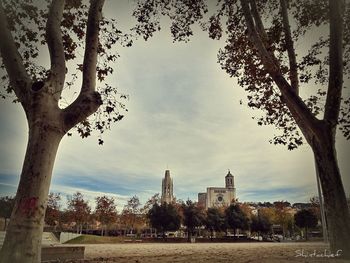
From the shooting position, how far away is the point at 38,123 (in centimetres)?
523

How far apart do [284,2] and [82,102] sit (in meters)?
8.15

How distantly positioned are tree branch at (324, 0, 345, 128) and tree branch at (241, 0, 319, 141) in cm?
53

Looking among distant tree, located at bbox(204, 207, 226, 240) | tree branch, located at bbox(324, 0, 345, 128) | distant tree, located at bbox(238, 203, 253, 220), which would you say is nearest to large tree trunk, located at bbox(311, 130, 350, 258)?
tree branch, located at bbox(324, 0, 345, 128)

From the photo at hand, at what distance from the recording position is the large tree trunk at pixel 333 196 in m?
7.81

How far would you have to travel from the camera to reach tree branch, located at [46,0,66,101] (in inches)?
227

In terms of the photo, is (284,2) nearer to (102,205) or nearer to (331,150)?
(331,150)

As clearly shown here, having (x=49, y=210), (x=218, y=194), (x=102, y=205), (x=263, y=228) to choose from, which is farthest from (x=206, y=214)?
(x=218, y=194)

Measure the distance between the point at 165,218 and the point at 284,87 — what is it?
46624mm

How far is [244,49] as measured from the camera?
12242 millimetres

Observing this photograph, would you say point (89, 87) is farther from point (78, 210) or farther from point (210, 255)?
point (78, 210)

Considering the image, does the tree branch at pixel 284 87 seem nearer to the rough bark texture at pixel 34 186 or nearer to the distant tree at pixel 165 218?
the rough bark texture at pixel 34 186

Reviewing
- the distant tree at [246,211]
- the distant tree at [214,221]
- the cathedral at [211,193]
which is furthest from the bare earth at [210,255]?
the cathedral at [211,193]

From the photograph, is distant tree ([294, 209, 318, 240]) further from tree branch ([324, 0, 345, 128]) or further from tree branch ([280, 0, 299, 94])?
tree branch ([324, 0, 345, 128])

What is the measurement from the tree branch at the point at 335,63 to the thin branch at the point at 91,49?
6270 mm
